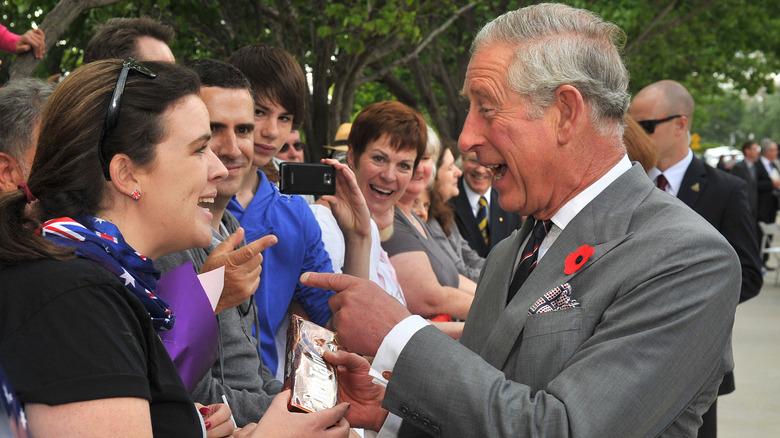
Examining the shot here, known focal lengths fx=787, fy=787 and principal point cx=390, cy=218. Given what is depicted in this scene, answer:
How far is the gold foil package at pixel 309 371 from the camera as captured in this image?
2.18 meters

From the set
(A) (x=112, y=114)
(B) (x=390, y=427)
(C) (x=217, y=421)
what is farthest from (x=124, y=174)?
(B) (x=390, y=427)

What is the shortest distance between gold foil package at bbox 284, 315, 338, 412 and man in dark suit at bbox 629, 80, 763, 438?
276cm

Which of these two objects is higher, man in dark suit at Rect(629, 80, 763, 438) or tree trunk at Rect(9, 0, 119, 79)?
tree trunk at Rect(9, 0, 119, 79)

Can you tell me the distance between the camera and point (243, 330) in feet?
9.33

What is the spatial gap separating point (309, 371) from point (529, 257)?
2.37ft

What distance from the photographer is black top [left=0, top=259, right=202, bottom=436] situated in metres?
1.62

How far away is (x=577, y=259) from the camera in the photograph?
2.07 meters

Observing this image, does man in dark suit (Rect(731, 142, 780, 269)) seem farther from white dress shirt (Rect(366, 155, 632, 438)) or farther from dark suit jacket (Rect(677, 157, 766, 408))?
white dress shirt (Rect(366, 155, 632, 438))

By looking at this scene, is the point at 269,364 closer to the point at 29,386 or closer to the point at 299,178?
the point at 299,178

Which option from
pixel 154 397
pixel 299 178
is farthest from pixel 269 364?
pixel 154 397

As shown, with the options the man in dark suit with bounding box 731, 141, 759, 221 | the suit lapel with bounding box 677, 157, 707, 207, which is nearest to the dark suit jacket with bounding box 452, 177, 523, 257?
the suit lapel with bounding box 677, 157, 707, 207

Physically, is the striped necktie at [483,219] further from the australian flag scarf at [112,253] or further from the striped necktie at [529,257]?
the australian flag scarf at [112,253]

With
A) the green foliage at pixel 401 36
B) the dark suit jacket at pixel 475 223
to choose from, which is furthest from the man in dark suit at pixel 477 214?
the green foliage at pixel 401 36

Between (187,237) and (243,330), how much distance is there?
2.28 ft
